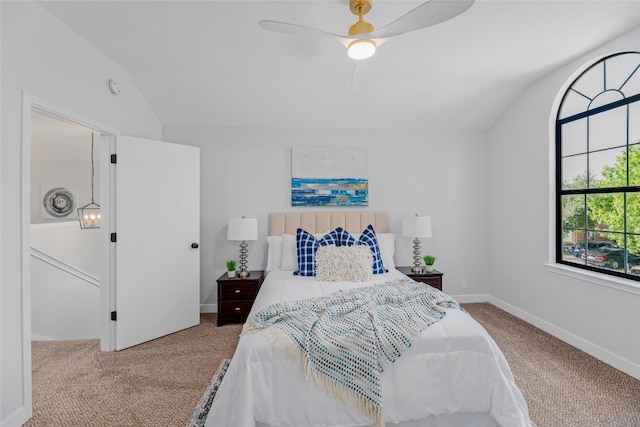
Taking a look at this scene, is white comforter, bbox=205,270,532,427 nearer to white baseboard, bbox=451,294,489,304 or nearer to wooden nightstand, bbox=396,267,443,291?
wooden nightstand, bbox=396,267,443,291

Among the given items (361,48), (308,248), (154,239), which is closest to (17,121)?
(154,239)

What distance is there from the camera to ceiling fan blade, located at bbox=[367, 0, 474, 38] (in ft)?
5.26

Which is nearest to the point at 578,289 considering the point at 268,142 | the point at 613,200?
Answer: the point at 613,200

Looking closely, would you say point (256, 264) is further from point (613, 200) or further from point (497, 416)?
point (613, 200)

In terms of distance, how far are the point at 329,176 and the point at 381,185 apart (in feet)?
2.29

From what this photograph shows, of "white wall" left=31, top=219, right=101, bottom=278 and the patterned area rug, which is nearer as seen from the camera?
the patterned area rug

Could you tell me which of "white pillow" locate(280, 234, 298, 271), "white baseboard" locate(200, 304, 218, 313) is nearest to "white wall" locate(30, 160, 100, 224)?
"white baseboard" locate(200, 304, 218, 313)

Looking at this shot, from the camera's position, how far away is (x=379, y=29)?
5.81 feet

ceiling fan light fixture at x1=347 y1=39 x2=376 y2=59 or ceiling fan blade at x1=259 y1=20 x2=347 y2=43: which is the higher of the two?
ceiling fan blade at x1=259 y1=20 x2=347 y2=43

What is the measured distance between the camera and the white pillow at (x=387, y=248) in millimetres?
3632

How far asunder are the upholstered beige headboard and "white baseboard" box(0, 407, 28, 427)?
2.55 m

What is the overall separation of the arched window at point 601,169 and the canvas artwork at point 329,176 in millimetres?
2097

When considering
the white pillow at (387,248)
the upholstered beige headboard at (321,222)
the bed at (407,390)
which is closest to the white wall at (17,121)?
the bed at (407,390)

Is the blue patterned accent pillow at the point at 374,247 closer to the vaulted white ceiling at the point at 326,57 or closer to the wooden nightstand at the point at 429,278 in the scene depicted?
the wooden nightstand at the point at 429,278
